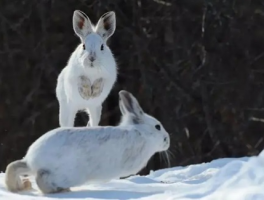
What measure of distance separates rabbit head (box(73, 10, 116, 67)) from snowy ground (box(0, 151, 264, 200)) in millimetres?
1076

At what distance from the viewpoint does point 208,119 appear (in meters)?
13.2

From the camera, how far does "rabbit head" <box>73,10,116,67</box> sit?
24.0 feet

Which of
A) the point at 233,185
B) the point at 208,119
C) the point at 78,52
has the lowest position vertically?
the point at 208,119

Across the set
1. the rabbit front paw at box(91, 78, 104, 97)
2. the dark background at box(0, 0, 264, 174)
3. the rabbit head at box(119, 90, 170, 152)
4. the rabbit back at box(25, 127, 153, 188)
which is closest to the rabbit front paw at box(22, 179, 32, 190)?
the rabbit back at box(25, 127, 153, 188)

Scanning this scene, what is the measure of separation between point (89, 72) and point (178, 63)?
6014mm

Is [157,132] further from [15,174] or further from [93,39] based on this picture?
[93,39]

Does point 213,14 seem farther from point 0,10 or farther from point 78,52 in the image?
point 78,52

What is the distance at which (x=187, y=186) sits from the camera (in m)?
6.06

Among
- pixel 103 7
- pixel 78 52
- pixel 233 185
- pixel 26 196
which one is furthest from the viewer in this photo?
pixel 103 7

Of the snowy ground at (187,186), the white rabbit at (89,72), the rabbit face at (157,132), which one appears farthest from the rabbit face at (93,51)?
the rabbit face at (157,132)

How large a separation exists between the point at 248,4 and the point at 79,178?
7.91m

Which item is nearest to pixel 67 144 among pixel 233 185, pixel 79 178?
pixel 79 178

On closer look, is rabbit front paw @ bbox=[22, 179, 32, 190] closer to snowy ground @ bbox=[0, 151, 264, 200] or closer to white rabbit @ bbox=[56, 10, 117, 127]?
snowy ground @ bbox=[0, 151, 264, 200]

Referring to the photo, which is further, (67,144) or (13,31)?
(13,31)
